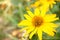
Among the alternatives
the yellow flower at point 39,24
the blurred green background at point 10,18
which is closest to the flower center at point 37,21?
the yellow flower at point 39,24

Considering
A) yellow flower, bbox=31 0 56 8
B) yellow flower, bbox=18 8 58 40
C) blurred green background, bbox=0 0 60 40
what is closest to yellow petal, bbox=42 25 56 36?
yellow flower, bbox=18 8 58 40

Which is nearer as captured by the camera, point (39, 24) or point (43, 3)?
point (39, 24)

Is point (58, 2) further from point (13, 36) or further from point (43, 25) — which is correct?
point (13, 36)

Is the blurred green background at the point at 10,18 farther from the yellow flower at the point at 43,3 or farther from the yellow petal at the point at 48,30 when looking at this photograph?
the yellow petal at the point at 48,30

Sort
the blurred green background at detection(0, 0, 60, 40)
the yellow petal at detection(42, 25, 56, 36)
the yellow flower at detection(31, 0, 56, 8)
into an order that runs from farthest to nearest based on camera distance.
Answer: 1. the blurred green background at detection(0, 0, 60, 40)
2. the yellow flower at detection(31, 0, 56, 8)
3. the yellow petal at detection(42, 25, 56, 36)

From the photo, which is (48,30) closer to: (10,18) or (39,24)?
(39,24)

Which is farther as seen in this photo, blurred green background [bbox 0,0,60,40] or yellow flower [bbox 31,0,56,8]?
blurred green background [bbox 0,0,60,40]

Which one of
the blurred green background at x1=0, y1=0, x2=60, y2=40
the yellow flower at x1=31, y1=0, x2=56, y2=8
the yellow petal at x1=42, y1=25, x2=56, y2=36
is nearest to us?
the yellow petal at x1=42, y1=25, x2=56, y2=36

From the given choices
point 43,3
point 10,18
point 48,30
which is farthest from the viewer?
point 10,18

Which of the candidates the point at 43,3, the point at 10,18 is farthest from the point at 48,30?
the point at 10,18

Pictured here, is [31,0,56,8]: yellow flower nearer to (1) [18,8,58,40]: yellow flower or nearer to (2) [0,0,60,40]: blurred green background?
(1) [18,8,58,40]: yellow flower
